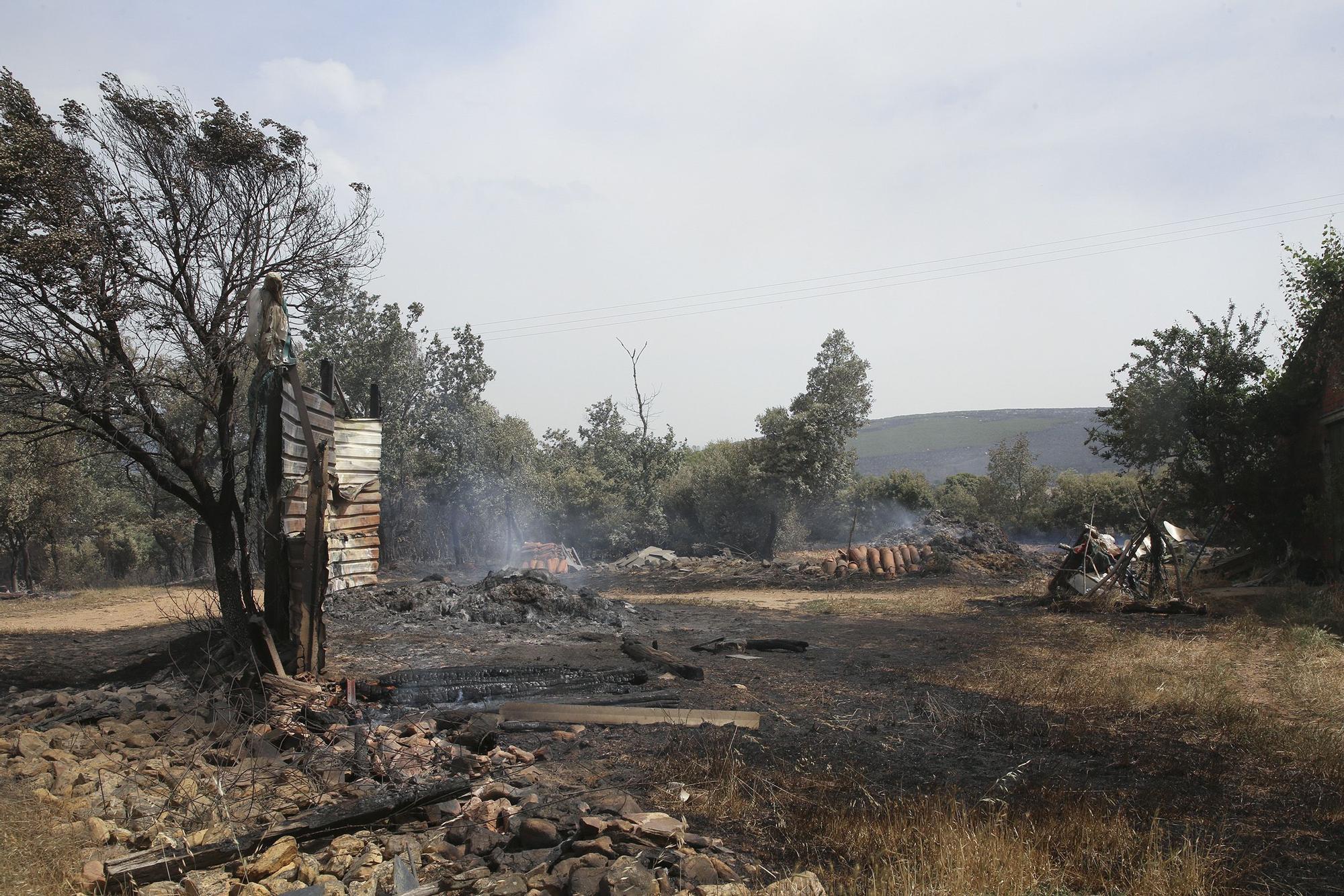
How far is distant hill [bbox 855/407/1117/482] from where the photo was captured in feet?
244

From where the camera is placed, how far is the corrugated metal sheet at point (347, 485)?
28.1 ft

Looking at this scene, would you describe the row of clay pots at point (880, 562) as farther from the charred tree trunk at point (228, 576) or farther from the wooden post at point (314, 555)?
the wooden post at point (314, 555)

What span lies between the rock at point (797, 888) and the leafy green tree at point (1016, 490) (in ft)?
113

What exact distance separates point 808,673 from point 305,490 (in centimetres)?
593

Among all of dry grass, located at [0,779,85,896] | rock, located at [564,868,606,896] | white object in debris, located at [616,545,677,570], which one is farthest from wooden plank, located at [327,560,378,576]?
white object in debris, located at [616,545,677,570]

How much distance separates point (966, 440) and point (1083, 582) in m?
79.0

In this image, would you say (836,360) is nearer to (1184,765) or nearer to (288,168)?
(288,168)

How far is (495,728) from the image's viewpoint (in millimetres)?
6605

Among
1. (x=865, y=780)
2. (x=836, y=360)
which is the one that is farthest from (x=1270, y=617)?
(x=836, y=360)

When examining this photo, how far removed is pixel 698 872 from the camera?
3.91m

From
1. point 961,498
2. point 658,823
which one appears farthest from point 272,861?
point 961,498

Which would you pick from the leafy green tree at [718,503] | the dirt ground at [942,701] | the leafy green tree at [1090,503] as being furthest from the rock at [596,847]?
the leafy green tree at [1090,503]

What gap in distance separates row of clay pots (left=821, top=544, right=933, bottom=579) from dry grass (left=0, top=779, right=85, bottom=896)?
20337 mm

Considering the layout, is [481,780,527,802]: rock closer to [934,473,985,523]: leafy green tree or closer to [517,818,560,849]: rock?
[517,818,560,849]: rock
